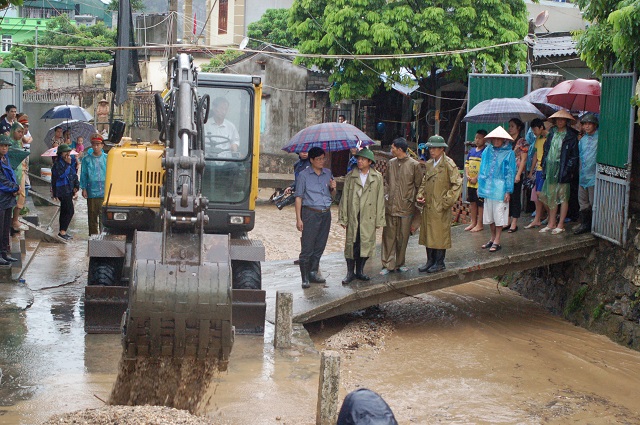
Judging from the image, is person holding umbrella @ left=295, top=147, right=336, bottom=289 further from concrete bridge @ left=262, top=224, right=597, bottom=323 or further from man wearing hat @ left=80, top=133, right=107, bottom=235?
man wearing hat @ left=80, top=133, right=107, bottom=235

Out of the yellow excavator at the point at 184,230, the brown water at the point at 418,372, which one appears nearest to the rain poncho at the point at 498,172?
the brown water at the point at 418,372

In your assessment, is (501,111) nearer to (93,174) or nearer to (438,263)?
(438,263)

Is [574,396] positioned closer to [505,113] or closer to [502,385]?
[502,385]

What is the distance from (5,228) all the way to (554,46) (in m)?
13.5

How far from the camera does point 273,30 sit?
3769 cm

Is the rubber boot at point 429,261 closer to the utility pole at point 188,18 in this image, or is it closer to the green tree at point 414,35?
the green tree at point 414,35

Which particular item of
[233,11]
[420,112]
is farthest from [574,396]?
[233,11]

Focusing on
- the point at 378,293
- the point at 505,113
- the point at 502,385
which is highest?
the point at 505,113

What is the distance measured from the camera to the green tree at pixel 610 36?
9.20m

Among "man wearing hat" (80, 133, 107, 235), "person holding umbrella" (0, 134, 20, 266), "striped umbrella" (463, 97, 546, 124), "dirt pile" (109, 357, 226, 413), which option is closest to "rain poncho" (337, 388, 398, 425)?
"dirt pile" (109, 357, 226, 413)

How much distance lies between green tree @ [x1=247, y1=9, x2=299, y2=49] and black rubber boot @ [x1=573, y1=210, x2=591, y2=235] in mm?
26208

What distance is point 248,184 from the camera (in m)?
9.95

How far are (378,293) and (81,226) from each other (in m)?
9.71

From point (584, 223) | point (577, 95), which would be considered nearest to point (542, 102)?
point (577, 95)
